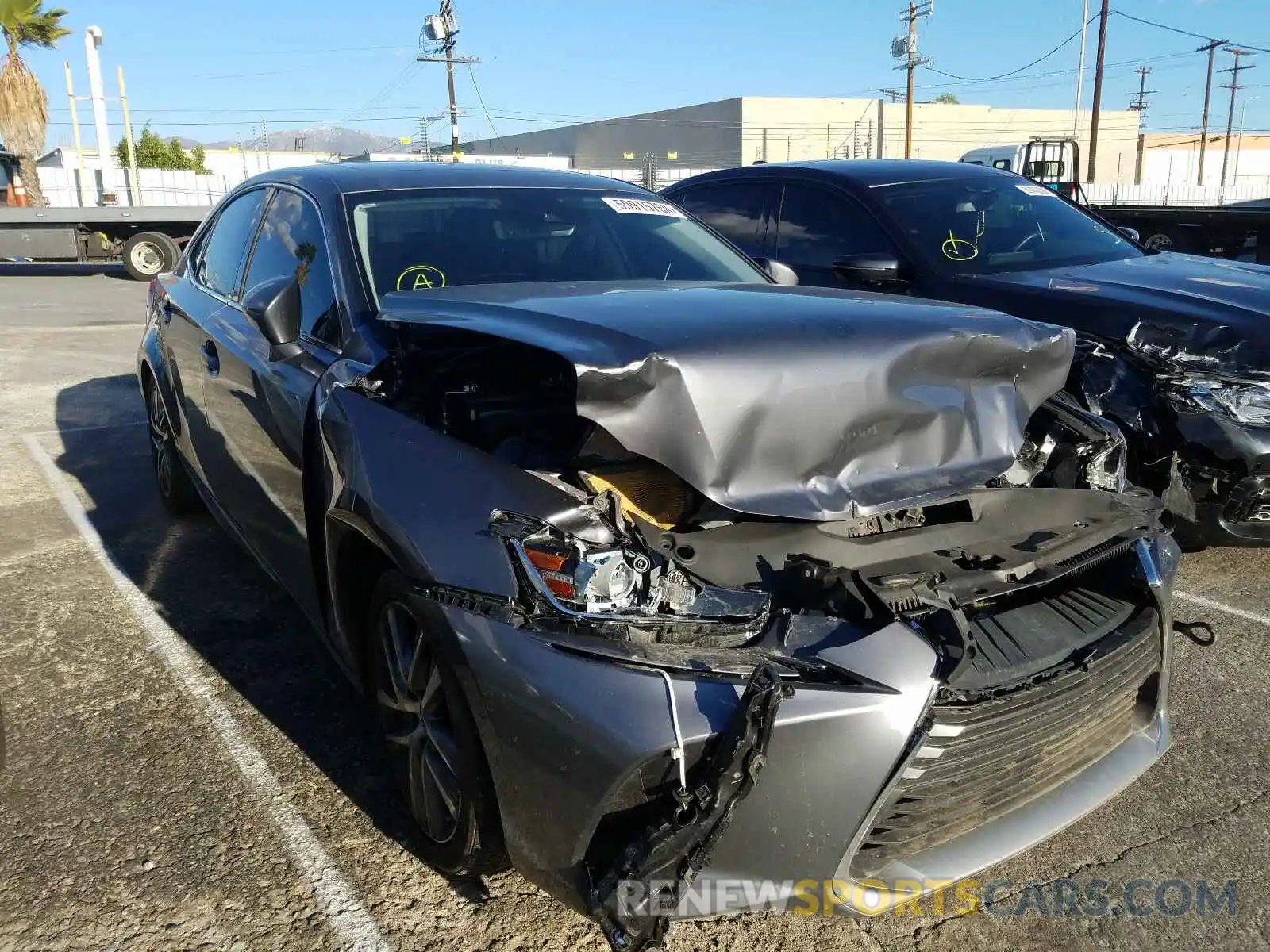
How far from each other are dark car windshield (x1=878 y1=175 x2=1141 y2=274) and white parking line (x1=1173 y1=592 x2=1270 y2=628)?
203cm

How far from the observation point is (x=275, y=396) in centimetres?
329

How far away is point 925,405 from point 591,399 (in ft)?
2.99

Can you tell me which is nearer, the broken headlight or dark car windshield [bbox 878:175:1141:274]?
the broken headlight

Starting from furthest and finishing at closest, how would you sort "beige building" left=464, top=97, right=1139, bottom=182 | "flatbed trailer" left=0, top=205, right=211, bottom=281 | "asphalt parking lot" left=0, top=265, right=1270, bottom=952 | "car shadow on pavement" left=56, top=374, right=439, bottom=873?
"beige building" left=464, top=97, right=1139, bottom=182 → "flatbed trailer" left=0, top=205, right=211, bottom=281 → "car shadow on pavement" left=56, top=374, right=439, bottom=873 → "asphalt parking lot" left=0, top=265, right=1270, bottom=952

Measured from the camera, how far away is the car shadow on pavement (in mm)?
3078

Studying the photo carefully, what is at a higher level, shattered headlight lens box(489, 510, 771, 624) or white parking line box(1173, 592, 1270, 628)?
shattered headlight lens box(489, 510, 771, 624)

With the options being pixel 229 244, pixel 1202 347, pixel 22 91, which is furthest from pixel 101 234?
pixel 1202 347

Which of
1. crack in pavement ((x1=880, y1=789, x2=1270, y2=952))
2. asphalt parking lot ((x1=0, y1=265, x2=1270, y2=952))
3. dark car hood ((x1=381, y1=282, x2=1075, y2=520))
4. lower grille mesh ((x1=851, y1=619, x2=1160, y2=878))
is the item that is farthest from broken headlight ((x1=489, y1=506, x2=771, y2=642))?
crack in pavement ((x1=880, y1=789, x2=1270, y2=952))

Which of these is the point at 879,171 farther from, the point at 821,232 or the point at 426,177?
the point at 426,177

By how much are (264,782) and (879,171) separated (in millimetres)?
5072

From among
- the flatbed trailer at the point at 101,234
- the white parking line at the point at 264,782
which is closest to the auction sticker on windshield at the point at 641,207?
the white parking line at the point at 264,782

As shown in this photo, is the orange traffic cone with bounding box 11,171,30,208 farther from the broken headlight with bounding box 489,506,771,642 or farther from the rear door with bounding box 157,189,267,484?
the broken headlight with bounding box 489,506,771,642

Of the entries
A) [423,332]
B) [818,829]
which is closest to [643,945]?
[818,829]

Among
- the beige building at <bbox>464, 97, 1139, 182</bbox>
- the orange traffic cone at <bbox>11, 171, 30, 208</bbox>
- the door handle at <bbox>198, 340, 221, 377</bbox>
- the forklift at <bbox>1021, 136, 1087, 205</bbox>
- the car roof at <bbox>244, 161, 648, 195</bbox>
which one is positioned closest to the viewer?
the car roof at <bbox>244, 161, 648, 195</bbox>
